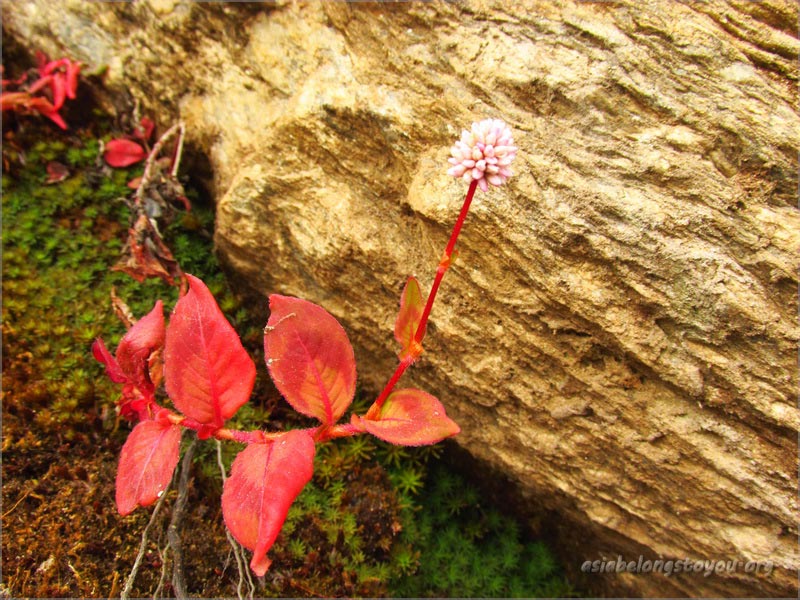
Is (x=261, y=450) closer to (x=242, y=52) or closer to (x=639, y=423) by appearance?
(x=639, y=423)

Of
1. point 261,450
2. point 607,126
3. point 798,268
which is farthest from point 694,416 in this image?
point 261,450

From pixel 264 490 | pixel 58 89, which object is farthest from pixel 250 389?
pixel 58 89

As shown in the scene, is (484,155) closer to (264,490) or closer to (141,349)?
(264,490)

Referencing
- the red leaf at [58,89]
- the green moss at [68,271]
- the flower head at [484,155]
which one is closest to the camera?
the flower head at [484,155]

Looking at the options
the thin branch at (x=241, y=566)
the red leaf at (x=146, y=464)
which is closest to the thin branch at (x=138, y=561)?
the red leaf at (x=146, y=464)

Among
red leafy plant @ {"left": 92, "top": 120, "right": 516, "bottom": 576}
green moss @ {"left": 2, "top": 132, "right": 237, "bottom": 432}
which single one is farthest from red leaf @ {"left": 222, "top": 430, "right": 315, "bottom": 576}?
green moss @ {"left": 2, "top": 132, "right": 237, "bottom": 432}

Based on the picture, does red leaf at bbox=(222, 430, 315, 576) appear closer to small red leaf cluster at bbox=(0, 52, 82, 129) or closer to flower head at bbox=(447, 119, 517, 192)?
flower head at bbox=(447, 119, 517, 192)

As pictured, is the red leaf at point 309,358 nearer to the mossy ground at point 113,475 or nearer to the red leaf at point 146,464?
the red leaf at point 146,464
